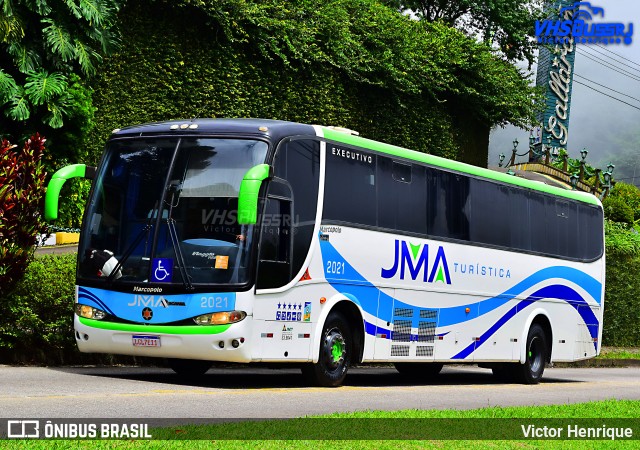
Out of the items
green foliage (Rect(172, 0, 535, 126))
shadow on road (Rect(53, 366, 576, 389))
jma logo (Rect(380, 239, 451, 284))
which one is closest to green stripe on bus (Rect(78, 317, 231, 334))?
shadow on road (Rect(53, 366, 576, 389))

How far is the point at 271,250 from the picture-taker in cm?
1424

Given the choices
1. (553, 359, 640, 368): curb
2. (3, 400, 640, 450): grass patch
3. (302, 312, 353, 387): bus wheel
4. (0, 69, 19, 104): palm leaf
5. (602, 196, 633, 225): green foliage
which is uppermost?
(602, 196, 633, 225): green foliage

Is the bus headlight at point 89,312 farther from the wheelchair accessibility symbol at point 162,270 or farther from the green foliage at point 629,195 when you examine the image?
the green foliage at point 629,195

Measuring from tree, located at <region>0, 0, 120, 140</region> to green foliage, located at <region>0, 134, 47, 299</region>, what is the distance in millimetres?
5233

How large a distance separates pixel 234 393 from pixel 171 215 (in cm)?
237

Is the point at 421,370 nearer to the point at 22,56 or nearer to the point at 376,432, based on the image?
the point at 22,56

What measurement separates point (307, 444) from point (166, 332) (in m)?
5.42

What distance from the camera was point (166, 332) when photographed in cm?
1383

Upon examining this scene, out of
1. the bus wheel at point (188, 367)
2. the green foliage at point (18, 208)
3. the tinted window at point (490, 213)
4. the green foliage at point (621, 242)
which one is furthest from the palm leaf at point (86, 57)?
the green foliage at point (621, 242)

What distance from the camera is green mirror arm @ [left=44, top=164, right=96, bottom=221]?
47.9ft

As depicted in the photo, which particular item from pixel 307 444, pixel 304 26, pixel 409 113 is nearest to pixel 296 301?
pixel 307 444

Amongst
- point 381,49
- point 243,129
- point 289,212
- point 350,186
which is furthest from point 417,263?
point 381,49

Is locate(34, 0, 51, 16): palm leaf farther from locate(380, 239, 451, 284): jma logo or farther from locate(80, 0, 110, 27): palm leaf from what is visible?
locate(380, 239, 451, 284): jma logo

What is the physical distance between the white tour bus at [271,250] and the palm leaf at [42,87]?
23.5 feet
